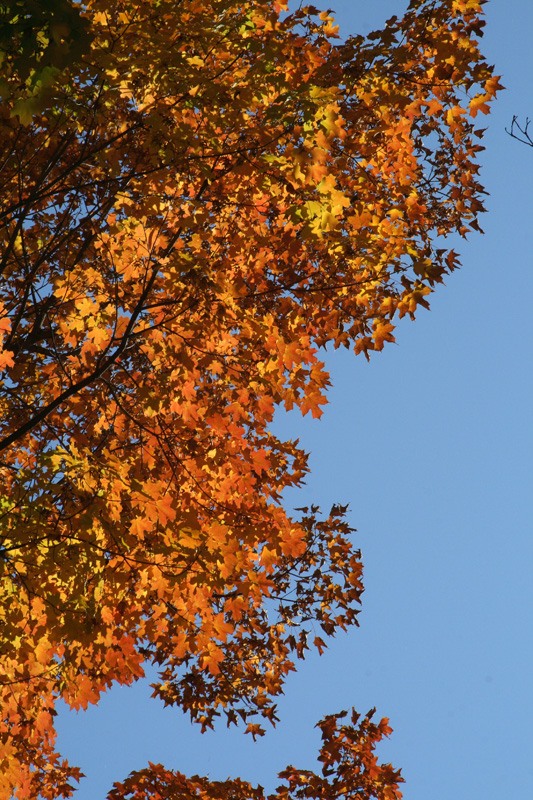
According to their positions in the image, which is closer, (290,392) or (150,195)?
(150,195)

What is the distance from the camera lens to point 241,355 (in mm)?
4742

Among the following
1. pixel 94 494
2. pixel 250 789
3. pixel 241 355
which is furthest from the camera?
pixel 250 789

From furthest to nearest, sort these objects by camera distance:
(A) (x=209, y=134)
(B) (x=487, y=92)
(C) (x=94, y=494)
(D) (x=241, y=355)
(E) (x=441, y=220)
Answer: (E) (x=441, y=220)
(B) (x=487, y=92)
(D) (x=241, y=355)
(A) (x=209, y=134)
(C) (x=94, y=494)

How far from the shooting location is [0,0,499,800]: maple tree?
13.2 feet

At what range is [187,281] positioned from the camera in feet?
14.0

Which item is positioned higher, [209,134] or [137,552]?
[209,134]

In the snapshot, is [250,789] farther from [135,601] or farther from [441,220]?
[441,220]

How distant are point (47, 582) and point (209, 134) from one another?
10.1 ft

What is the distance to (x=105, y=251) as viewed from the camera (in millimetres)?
4758

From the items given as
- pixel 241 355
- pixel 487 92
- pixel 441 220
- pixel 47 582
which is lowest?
pixel 47 582

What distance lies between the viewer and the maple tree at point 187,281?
403 centimetres

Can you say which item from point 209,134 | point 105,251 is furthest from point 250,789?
point 209,134

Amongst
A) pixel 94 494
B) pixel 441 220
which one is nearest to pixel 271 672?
pixel 94 494

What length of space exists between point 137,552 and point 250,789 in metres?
3.85
